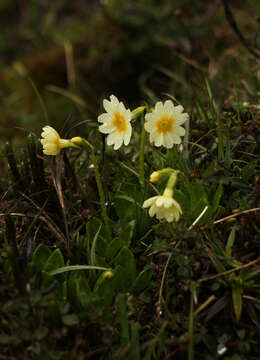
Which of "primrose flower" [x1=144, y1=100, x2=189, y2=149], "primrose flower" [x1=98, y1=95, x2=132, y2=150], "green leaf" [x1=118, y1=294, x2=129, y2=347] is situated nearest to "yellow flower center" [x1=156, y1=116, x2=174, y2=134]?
"primrose flower" [x1=144, y1=100, x2=189, y2=149]

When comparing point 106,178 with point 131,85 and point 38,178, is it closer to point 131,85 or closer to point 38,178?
point 38,178

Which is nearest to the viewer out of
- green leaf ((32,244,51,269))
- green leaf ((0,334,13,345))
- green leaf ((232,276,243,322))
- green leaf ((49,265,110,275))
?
green leaf ((0,334,13,345))

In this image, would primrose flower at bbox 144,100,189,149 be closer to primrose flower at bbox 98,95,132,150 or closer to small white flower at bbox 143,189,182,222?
primrose flower at bbox 98,95,132,150

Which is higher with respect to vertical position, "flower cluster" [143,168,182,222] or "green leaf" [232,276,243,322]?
"flower cluster" [143,168,182,222]

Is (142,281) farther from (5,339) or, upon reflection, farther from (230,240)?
(5,339)

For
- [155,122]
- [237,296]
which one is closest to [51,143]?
[155,122]

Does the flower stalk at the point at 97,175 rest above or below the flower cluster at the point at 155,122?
below

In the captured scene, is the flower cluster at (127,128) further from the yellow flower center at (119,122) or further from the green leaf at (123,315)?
the green leaf at (123,315)

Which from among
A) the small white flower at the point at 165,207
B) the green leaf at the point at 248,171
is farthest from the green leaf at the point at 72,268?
the green leaf at the point at 248,171
